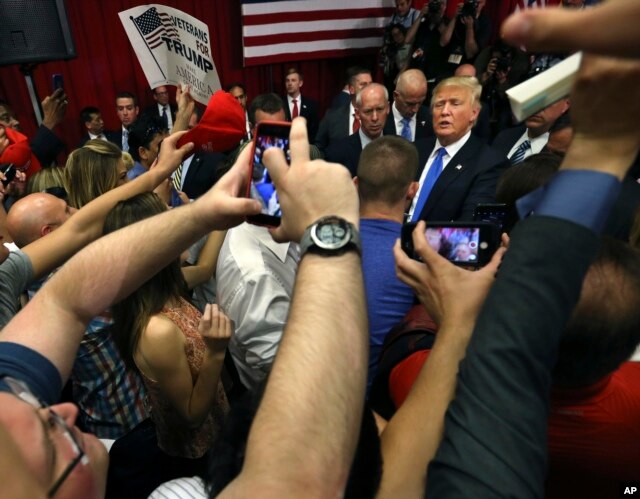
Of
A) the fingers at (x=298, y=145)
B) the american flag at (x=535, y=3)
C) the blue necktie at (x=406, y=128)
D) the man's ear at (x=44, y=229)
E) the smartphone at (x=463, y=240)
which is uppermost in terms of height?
the fingers at (x=298, y=145)

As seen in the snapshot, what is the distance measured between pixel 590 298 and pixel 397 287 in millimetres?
746

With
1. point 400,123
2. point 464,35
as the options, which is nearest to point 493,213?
point 400,123

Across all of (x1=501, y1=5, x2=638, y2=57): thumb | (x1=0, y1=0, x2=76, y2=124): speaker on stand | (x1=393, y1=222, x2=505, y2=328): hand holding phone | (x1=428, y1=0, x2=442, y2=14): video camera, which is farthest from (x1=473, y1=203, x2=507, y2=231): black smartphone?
(x1=428, y1=0, x2=442, y2=14): video camera

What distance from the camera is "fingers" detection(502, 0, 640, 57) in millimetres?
401

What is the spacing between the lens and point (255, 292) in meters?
1.55

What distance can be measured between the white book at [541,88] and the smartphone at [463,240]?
0.51 metres

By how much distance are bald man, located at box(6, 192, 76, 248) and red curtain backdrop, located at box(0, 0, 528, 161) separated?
147 inches

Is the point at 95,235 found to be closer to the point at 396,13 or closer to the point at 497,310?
the point at 497,310

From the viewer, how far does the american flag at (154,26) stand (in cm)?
421

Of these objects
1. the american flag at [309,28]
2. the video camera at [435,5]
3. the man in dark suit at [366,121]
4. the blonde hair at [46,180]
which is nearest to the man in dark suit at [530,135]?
the man in dark suit at [366,121]

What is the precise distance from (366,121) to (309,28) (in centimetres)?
267

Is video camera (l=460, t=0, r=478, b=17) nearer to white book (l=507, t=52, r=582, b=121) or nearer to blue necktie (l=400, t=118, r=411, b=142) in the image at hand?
blue necktie (l=400, t=118, r=411, b=142)

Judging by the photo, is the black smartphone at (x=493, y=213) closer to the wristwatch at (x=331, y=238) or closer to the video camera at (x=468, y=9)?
the wristwatch at (x=331, y=238)

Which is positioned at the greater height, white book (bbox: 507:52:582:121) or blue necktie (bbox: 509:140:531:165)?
white book (bbox: 507:52:582:121)
